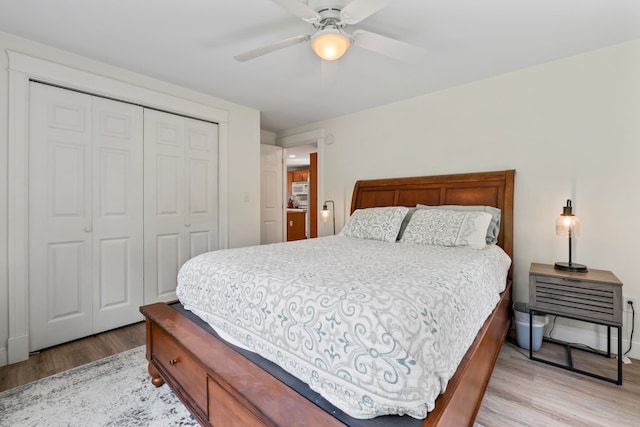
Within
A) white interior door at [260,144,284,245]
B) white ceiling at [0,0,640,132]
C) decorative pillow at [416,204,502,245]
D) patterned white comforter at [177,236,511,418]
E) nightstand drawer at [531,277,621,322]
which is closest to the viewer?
patterned white comforter at [177,236,511,418]

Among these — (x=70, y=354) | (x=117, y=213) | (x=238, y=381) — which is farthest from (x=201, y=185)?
(x=238, y=381)

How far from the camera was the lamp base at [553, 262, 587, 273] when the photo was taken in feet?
6.97

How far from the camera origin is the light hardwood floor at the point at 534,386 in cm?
154

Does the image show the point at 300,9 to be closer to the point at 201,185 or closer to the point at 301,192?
the point at 201,185

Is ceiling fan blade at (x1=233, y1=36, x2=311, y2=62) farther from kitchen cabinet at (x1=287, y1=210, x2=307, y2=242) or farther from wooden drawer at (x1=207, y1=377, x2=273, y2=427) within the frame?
kitchen cabinet at (x1=287, y1=210, x2=307, y2=242)

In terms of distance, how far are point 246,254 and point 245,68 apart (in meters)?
1.76

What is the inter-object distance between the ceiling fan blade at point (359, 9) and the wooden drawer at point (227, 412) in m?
1.86

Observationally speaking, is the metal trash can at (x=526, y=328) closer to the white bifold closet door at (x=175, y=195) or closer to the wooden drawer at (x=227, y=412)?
the wooden drawer at (x=227, y=412)

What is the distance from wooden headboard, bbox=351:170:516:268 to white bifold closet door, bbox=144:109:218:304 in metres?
1.80

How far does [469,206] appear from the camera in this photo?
271 cm

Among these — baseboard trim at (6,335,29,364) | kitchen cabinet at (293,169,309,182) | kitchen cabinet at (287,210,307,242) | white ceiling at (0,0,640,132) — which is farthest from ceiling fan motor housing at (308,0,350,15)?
kitchen cabinet at (293,169,309,182)

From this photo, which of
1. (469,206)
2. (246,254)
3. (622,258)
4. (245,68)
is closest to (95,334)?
(246,254)

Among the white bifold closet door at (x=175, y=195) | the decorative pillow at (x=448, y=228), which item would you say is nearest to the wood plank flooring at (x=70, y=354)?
the white bifold closet door at (x=175, y=195)

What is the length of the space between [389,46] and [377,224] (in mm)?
1523
